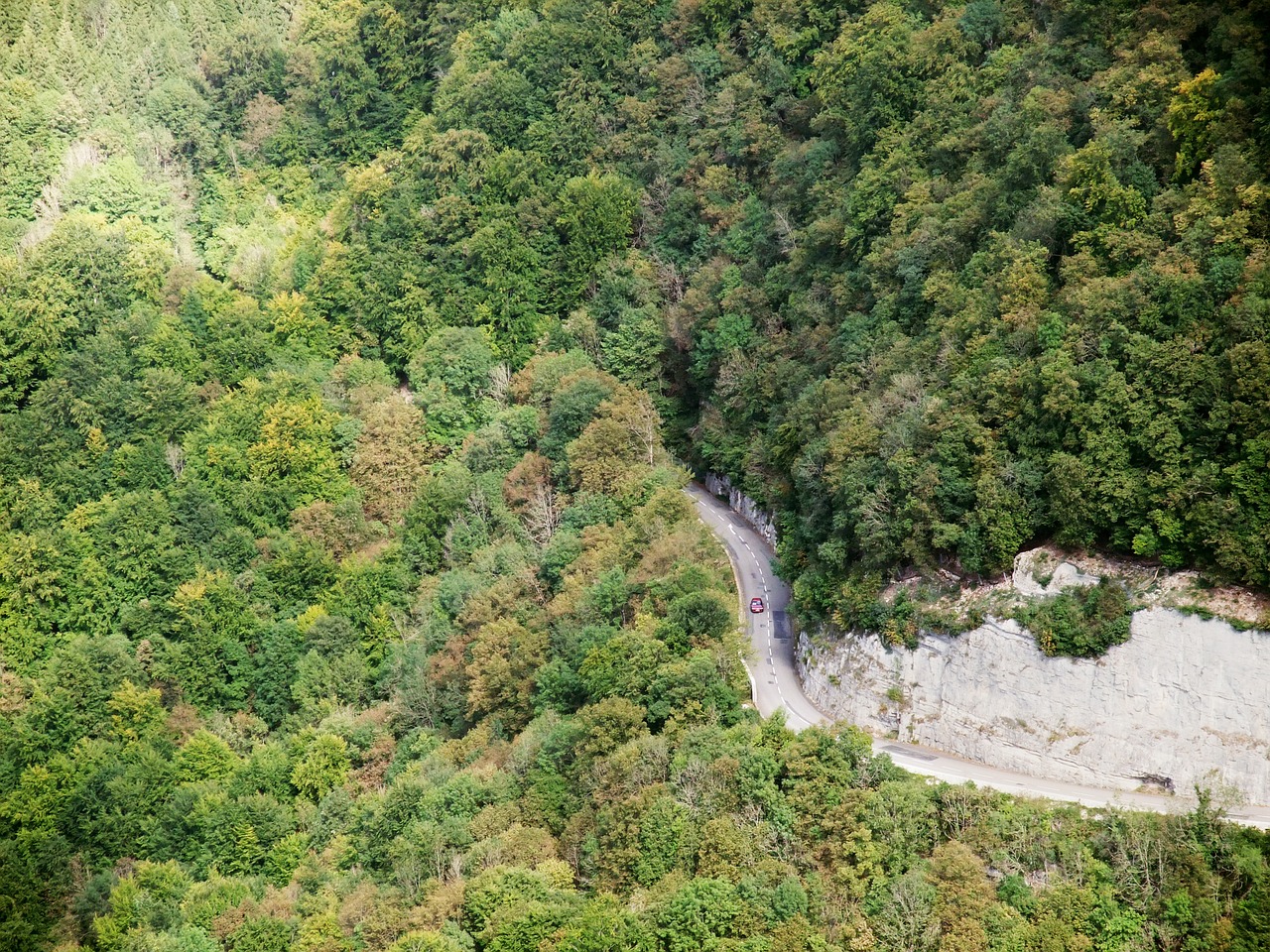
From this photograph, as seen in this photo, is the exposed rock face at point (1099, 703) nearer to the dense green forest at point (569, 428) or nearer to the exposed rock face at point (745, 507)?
the dense green forest at point (569, 428)

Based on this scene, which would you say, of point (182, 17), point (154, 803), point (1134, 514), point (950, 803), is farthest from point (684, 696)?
point (182, 17)

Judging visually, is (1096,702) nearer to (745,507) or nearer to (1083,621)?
(1083,621)

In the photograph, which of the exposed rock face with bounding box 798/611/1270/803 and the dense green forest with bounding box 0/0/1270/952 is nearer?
the exposed rock face with bounding box 798/611/1270/803

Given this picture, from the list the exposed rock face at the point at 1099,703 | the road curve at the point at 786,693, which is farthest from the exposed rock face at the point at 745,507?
the exposed rock face at the point at 1099,703

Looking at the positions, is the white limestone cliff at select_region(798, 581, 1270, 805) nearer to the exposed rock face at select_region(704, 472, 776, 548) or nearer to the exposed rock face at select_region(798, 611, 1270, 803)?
the exposed rock face at select_region(798, 611, 1270, 803)

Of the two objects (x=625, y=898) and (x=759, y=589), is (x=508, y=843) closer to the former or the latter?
(x=625, y=898)

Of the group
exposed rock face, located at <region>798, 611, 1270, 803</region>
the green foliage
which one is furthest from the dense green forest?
exposed rock face, located at <region>798, 611, 1270, 803</region>

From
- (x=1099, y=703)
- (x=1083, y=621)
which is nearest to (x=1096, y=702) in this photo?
(x=1099, y=703)
